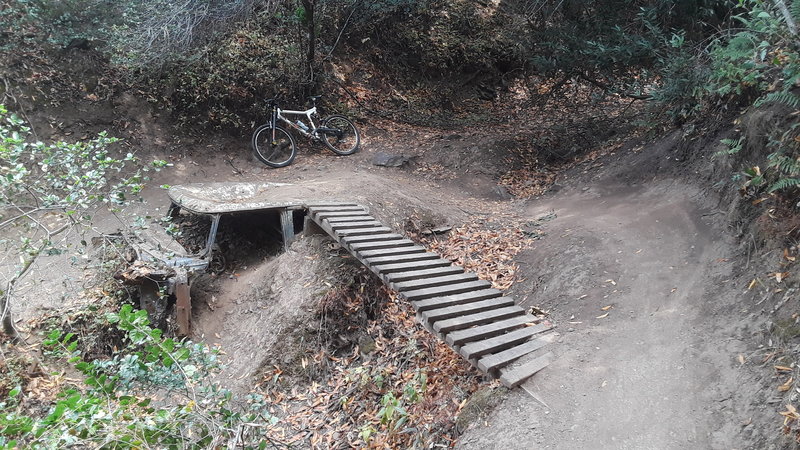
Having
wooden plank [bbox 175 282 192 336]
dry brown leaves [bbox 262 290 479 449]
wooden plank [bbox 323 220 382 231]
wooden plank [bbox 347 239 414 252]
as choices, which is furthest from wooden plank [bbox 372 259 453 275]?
wooden plank [bbox 175 282 192 336]

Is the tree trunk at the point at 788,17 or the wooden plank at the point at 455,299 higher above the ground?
the tree trunk at the point at 788,17

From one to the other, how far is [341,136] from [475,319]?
295 inches

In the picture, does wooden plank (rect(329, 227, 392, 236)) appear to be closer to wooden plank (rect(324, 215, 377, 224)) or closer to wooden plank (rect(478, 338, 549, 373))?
wooden plank (rect(324, 215, 377, 224))

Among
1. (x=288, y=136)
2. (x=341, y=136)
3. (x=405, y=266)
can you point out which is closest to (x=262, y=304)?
(x=405, y=266)

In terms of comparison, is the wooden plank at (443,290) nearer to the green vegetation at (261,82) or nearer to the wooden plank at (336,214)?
the green vegetation at (261,82)

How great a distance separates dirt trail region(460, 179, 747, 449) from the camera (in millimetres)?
3359

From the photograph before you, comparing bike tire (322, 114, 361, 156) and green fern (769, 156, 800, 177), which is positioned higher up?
green fern (769, 156, 800, 177)

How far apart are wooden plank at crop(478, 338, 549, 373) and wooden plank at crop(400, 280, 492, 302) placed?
964mm

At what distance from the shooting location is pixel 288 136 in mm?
10633

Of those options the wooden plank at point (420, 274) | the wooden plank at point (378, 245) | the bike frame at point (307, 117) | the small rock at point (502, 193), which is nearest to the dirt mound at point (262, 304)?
the wooden plank at point (378, 245)

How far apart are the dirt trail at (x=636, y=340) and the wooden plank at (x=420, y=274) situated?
0.89 metres

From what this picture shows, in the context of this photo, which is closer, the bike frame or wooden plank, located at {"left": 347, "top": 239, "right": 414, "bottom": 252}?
wooden plank, located at {"left": 347, "top": 239, "right": 414, "bottom": 252}

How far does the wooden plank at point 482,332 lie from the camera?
4237 mm

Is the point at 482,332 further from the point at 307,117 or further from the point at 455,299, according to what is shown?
the point at 307,117
